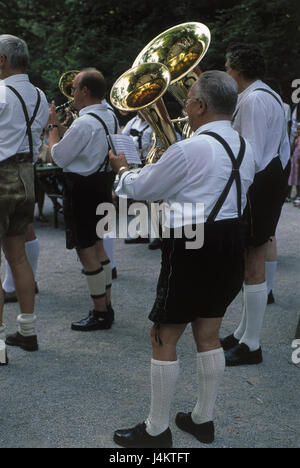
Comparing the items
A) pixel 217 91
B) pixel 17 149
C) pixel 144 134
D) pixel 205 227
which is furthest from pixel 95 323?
pixel 144 134

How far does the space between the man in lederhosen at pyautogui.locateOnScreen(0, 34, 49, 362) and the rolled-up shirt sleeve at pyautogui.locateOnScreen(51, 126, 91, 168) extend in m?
0.16

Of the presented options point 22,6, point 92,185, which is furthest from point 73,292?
point 22,6

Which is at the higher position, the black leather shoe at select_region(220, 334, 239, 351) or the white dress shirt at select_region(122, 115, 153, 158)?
the white dress shirt at select_region(122, 115, 153, 158)

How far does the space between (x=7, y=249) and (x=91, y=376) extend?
996 mm

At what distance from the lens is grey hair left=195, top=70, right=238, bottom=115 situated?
270 centimetres

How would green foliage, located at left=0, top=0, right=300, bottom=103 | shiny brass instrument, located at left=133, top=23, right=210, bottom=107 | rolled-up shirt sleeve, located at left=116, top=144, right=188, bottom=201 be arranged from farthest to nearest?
1. green foliage, located at left=0, top=0, right=300, bottom=103
2. shiny brass instrument, located at left=133, top=23, right=210, bottom=107
3. rolled-up shirt sleeve, located at left=116, top=144, right=188, bottom=201

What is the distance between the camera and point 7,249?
4.09m

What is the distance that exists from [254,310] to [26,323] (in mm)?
1514

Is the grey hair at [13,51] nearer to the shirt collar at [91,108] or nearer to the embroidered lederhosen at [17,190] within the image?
the embroidered lederhosen at [17,190]

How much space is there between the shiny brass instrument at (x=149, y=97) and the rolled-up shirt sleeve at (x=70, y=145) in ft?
2.63

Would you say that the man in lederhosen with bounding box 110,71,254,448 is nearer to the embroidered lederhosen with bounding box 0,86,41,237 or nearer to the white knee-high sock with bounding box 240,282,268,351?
the white knee-high sock with bounding box 240,282,268,351

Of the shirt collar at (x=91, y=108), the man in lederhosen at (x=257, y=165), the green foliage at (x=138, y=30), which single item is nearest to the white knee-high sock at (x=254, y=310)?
the man in lederhosen at (x=257, y=165)

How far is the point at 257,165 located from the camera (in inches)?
144

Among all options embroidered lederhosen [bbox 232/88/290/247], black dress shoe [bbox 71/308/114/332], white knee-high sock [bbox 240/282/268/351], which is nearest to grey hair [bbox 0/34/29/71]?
embroidered lederhosen [bbox 232/88/290/247]
